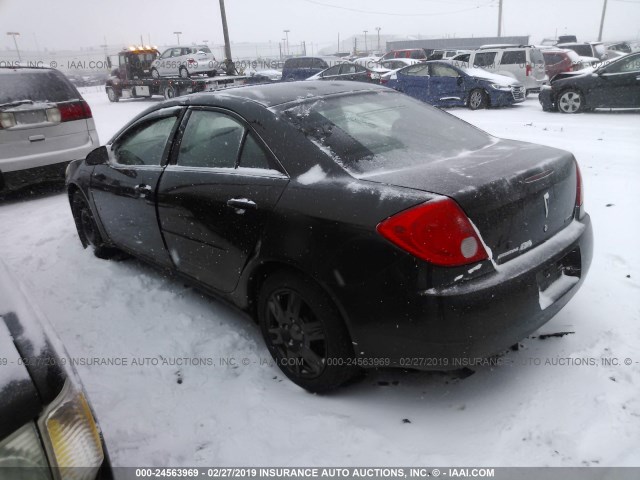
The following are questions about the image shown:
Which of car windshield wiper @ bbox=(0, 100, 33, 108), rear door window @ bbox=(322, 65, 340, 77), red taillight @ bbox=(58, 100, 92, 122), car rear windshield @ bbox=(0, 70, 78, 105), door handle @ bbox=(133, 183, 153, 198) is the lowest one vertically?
rear door window @ bbox=(322, 65, 340, 77)

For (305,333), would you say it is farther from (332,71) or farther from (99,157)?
(332,71)

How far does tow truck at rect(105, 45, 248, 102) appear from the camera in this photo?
1792cm

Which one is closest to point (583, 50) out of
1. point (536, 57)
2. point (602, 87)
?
point (536, 57)

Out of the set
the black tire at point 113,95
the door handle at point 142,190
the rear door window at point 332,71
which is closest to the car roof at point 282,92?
the door handle at point 142,190

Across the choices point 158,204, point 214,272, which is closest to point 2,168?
point 158,204

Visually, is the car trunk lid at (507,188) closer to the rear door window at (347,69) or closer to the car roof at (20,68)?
the car roof at (20,68)

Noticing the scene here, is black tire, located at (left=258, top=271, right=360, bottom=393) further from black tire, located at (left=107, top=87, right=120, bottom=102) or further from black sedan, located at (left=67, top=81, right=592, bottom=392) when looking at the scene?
black tire, located at (left=107, top=87, right=120, bottom=102)

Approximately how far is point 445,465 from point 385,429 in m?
0.33

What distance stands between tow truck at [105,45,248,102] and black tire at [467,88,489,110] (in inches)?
350

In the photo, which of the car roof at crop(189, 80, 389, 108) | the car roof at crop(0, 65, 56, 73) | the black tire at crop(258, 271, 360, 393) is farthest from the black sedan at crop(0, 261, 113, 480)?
the car roof at crop(0, 65, 56, 73)

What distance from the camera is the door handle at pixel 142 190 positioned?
3.30m

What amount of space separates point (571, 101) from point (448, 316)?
11.0m

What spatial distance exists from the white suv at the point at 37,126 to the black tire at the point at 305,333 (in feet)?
16.5

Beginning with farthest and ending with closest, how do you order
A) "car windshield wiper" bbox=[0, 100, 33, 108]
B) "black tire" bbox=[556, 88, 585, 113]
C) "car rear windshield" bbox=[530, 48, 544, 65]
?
"car rear windshield" bbox=[530, 48, 544, 65] → "black tire" bbox=[556, 88, 585, 113] → "car windshield wiper" bbox=[0, 100, 33, 108]
